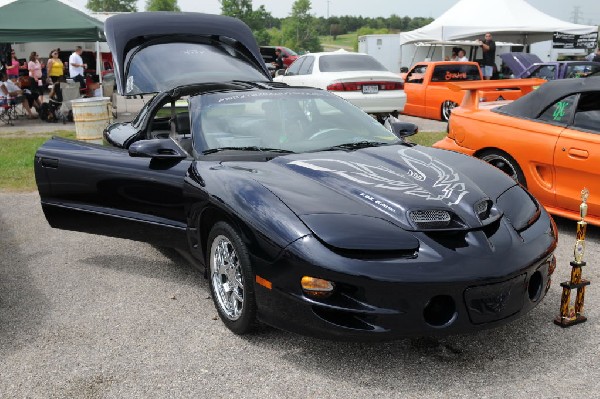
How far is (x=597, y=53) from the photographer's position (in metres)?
16.0

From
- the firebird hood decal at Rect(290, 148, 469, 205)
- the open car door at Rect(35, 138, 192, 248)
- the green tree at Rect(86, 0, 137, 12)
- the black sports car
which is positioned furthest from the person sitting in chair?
the green tree at Rect(86, 0, 137, 12)

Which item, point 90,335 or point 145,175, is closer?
point 90,335

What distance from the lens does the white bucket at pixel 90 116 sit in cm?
876

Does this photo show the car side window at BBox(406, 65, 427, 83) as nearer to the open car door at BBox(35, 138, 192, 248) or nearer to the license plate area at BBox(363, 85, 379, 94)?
the license plate area at BBox(363, 85, 379, 94)

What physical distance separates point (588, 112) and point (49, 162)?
14.3 feet

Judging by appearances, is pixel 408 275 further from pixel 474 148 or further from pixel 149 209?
pixel 474 148

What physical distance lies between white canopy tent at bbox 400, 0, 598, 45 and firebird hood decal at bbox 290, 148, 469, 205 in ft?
57.1

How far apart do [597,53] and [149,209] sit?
15.0m

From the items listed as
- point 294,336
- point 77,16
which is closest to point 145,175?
point 294,336

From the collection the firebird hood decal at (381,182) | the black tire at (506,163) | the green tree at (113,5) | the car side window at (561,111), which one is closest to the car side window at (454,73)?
the black tire at (506,163)

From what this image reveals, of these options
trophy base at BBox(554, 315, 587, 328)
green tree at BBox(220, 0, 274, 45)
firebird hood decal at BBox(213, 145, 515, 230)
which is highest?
green tree at BBox(220, 0, 274, 45)

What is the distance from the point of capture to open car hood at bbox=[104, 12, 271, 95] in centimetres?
609

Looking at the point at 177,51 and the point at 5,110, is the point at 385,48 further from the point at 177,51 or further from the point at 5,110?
the point at 177,51

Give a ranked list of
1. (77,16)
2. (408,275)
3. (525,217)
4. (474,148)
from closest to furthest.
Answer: (408,275), (525,217), (474,148), (77,16)
